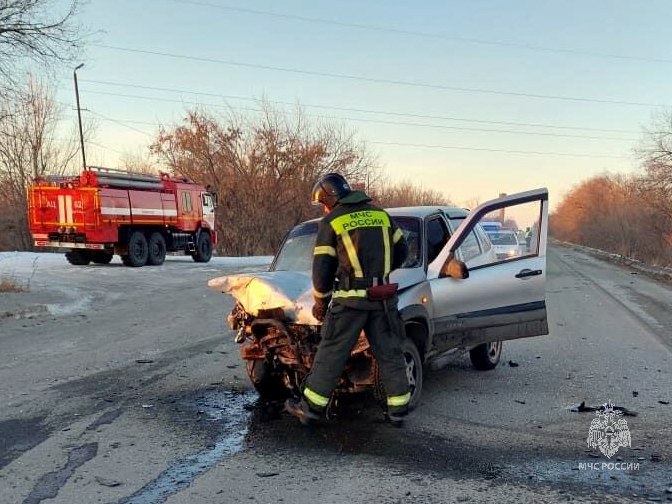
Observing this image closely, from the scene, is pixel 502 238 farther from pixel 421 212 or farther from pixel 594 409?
pixel 594 409

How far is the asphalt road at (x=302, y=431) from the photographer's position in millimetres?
3654

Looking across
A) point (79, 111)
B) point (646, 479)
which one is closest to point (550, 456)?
point (646, 479)

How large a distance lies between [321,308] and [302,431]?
3.23 feet

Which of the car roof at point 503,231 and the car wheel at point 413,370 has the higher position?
the car roof at point 503,231

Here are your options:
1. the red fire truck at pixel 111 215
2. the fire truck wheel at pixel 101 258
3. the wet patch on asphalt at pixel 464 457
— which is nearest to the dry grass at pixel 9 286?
the red fire truck at pixel 111 215

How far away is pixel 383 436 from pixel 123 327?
6332 mm

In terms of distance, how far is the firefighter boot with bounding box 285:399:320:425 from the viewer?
4551mm

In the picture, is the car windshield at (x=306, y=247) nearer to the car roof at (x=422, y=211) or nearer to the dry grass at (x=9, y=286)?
the car roof at (x=422, y=211)

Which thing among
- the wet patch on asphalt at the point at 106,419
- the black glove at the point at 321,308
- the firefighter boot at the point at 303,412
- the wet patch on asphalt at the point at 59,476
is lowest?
the wet patch on asphalt at the point at 59,476

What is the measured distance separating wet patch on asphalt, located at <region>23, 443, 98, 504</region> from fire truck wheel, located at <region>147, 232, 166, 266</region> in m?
16.9

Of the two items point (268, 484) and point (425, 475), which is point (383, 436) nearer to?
point (425, 475)

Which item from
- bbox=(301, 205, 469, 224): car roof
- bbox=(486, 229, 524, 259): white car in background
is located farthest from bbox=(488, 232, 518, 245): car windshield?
bbox=(301, 205, 469, 224): car roof

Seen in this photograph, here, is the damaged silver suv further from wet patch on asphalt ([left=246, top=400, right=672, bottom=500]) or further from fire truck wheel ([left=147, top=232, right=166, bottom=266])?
fire truck wheel ([left=147, top=232, right=166, bottom=266])

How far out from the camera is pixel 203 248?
78.8ft
